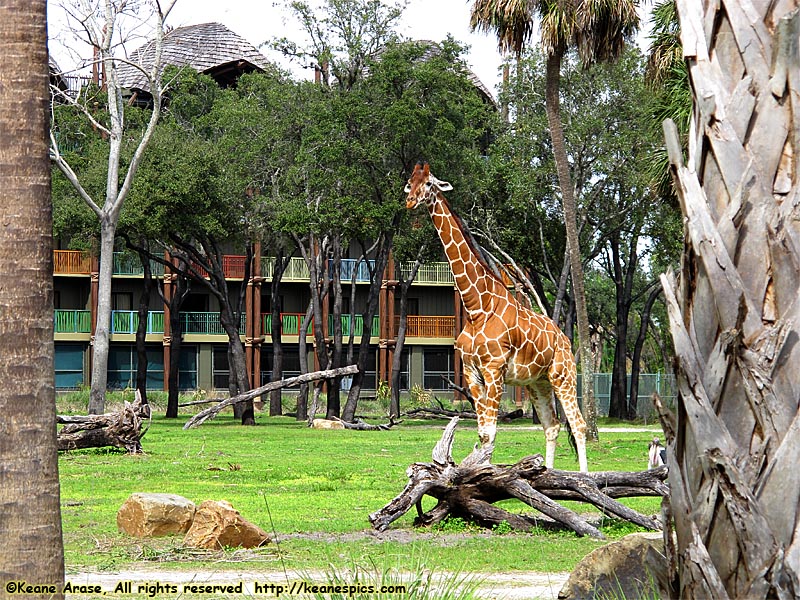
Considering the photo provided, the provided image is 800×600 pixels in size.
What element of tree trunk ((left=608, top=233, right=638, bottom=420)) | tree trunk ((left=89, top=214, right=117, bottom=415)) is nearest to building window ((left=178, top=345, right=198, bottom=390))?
tree trunk ((left=608, top=233, right=638, bottom=420))

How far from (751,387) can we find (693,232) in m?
0.49

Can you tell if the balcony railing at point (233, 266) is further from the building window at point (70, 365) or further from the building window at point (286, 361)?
the building window at point (70, 365)

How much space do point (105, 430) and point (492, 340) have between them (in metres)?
9.09

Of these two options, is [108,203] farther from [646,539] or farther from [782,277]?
[782,277]

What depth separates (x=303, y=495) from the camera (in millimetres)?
15742

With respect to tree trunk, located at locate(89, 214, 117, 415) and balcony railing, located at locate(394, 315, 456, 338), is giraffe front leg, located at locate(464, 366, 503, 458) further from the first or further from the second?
balcony railing, located at locate(394, 315, 456, 338)

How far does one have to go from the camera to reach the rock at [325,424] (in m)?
35.2

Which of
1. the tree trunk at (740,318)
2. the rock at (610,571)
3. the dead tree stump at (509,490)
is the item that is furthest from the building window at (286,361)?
the tree trunk at (740,318)

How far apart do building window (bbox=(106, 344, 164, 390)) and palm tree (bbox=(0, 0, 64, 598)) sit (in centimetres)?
5363

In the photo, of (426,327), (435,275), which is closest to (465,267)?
(426,327)

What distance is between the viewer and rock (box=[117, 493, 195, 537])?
10812mm

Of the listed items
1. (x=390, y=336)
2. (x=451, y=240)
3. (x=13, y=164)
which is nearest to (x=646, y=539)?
(x=13, y=164)

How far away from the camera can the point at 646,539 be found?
7.59 metres

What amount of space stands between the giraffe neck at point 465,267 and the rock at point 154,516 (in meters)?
6.46
